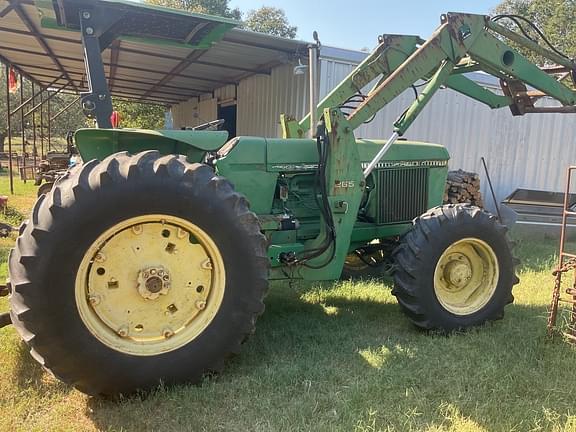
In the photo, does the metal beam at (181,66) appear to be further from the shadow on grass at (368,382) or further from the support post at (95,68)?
the shadow on grass at (368,382)

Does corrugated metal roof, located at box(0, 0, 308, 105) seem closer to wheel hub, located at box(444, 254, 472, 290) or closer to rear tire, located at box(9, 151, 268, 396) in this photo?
rear tire, located at box(9, 151, 268, 396)

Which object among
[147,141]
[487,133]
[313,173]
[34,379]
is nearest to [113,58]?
[487,133]

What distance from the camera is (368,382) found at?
308cm

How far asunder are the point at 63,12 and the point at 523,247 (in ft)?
23.8

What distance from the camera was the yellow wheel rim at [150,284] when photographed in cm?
278

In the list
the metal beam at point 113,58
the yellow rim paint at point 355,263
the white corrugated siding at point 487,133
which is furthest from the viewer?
the white corrugated siding at point 487,133

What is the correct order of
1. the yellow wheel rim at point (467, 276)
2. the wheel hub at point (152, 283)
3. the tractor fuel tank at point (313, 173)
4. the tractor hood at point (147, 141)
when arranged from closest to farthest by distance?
the wheel hub at point (152, 283) < the tractor hood at point (147, 141) < the tractor fuel tank at point (313, 173) < the yellow wheel rim at point (467, 276)

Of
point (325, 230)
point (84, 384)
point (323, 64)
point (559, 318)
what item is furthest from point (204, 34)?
point (323, 64)

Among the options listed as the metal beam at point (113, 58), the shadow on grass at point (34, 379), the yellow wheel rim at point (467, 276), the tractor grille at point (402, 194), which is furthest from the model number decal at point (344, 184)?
the metal beam at point (113, 58)

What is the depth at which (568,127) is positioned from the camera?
1028 centimetres

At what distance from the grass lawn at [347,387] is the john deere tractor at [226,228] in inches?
7.5

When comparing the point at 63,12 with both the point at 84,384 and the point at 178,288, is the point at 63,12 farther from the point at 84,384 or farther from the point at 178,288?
the point at 84,384

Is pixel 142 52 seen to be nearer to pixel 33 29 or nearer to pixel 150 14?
pixel 33 29

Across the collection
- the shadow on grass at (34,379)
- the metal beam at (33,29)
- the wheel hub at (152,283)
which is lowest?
the shadow on grass at (34,379)
